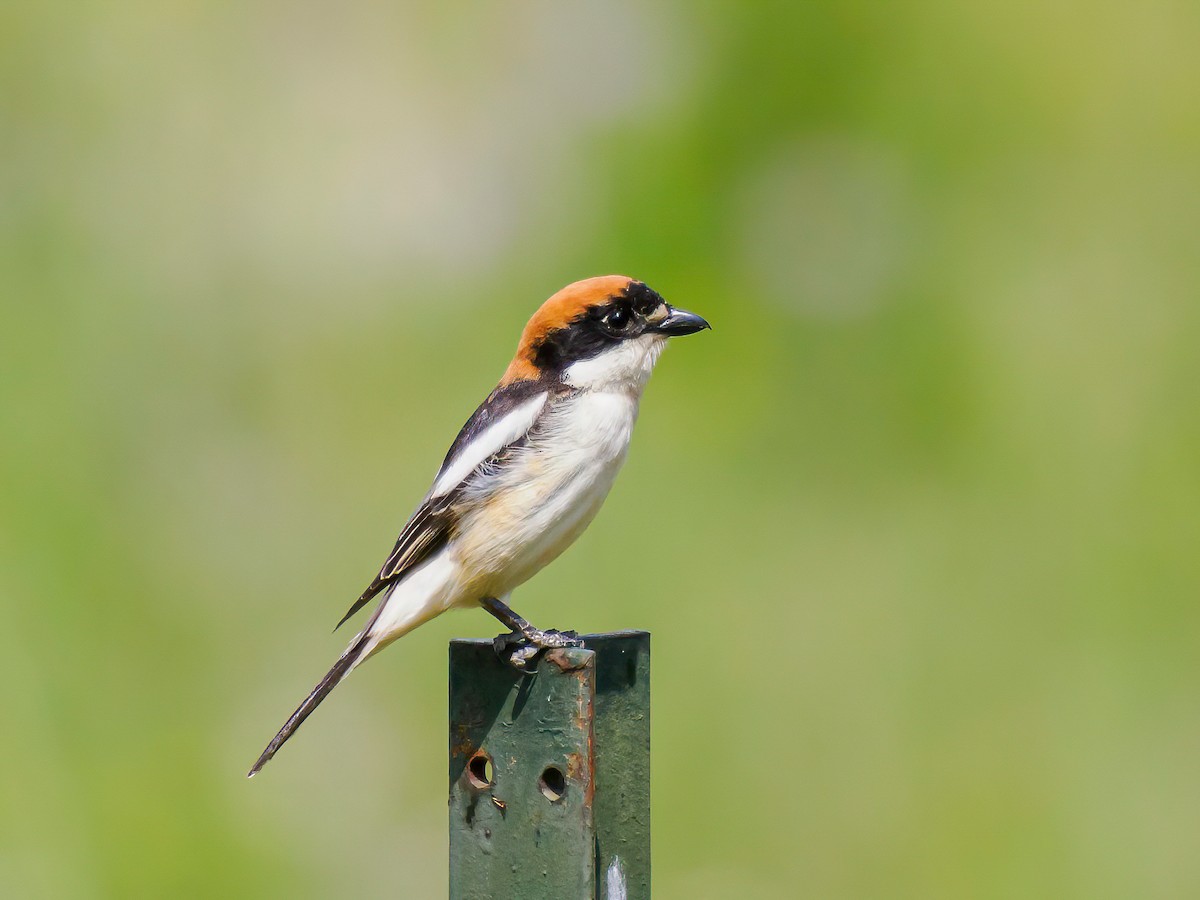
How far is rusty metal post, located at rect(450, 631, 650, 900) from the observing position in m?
2.52

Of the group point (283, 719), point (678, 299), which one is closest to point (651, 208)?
point (678, 299)

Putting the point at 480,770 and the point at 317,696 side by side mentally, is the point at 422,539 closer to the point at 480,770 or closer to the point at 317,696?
the point at 317,696

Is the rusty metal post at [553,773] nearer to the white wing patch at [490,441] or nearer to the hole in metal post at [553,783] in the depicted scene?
the hole in metal post at [553,783]

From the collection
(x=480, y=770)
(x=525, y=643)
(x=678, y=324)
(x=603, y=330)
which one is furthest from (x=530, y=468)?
(x=480, y=770)

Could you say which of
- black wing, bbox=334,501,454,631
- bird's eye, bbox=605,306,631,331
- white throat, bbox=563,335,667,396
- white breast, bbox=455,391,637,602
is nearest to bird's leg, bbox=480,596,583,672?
white breast, bbox=455,391,637,602

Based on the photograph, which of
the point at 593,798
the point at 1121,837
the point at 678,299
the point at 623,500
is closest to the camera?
the point at 593,798

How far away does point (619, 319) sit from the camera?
12.5ft

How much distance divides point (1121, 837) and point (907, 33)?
387 centimetres

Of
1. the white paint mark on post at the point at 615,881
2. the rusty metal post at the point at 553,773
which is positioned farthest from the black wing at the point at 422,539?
the white paint mark on post at the point at 615,881

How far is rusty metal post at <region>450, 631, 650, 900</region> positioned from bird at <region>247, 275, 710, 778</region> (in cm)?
72

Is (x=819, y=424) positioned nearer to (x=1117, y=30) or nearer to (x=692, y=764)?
(x=692, y=764)

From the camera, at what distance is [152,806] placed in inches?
221

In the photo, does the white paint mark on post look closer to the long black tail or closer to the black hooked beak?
the long black tail

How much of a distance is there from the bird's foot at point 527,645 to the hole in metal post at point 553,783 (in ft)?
0.64
